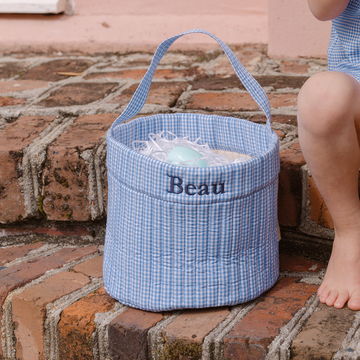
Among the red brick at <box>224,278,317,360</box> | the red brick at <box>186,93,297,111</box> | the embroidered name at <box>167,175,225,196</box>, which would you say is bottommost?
the red brick at <box>224,278,317,360</box>

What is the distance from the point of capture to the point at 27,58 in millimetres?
2234

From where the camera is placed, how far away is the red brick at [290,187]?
1175 millimetres

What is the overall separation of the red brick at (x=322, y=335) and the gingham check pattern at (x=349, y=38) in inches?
20.7

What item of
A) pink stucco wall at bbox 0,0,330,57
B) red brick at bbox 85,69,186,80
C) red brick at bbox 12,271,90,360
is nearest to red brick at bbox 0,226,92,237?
red brick at bbox 12,271,90,360

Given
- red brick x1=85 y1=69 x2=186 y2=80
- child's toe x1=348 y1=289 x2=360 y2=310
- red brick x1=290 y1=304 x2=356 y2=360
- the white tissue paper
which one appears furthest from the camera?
red brick x1=85 y1=69 x2=186 y2=80

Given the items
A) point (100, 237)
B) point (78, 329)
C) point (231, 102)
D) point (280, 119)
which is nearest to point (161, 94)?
point (231, 102)

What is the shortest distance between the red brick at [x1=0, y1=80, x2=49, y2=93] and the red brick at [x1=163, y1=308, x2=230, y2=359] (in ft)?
3.70

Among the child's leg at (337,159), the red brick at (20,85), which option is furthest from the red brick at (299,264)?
the red brick at (20,85)

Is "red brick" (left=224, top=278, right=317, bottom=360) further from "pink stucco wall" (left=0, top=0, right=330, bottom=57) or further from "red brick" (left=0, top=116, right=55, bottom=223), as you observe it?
"pink stucco wall" (left=0, top=0, right=330, bottom=57)

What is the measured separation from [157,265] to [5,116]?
32.1 inches

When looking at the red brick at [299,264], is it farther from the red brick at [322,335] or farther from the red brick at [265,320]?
the red brick at [322,335]

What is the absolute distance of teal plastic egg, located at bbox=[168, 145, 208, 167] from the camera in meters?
1.05

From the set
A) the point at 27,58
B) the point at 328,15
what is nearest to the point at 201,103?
the point at 328,15

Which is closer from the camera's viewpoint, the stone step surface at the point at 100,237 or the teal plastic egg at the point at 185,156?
the stone step surface at the point at 100,237
